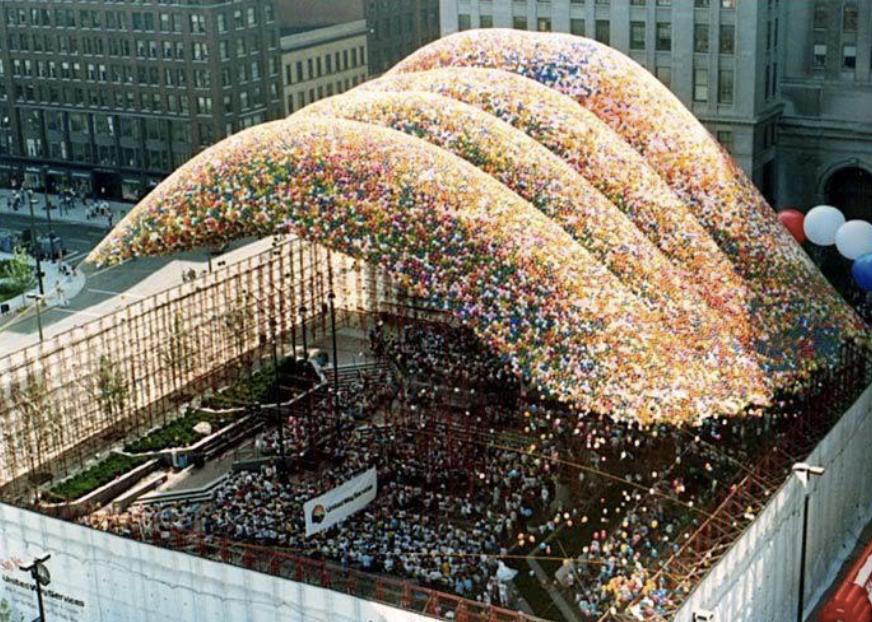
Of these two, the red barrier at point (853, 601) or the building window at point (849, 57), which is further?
the building window at point (849, 57)

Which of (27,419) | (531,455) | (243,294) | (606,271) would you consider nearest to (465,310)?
(606,271)

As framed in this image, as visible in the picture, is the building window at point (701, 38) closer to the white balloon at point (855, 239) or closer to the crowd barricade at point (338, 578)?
the white balloon at point (855, 239)

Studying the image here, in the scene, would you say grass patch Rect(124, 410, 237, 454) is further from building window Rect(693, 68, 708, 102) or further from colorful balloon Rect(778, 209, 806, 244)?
building window Rect(693, 68, 708, 102)

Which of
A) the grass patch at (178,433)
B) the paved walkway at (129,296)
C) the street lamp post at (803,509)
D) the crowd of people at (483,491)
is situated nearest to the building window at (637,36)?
the paved walkway at (129,296)

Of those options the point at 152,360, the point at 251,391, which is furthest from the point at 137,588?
the point at 251,391

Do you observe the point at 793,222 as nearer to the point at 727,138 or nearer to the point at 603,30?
the point at 727,138

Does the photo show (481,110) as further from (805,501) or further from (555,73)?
(805,501)

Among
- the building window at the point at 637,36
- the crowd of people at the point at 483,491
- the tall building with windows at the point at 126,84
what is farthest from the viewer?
the tall building with windows at the point at 126,84
